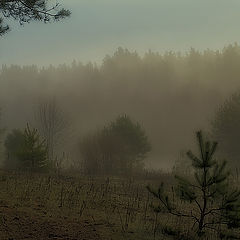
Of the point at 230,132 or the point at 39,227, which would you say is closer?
the point at 39,227

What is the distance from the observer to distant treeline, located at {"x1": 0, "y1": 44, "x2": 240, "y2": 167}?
74.2m

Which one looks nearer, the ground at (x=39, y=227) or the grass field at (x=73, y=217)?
the ground at (x=39, y=227)

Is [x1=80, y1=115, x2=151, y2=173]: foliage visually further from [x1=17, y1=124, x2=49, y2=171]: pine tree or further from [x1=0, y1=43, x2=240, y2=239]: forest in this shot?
[x1=17, y1=124, x2=49, y2=171]: pine tree

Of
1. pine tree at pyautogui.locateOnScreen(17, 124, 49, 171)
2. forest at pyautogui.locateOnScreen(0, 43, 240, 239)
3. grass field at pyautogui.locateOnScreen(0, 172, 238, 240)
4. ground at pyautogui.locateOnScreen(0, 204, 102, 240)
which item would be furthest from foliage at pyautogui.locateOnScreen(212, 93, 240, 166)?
ground at pyautogui.locateOnScreen(0, 204, 102, 240)

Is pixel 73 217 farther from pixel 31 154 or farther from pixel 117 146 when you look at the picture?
pixel 117 146

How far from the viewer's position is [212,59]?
85.1 m

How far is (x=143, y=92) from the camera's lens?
87312 millimetres

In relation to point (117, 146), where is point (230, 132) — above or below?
above

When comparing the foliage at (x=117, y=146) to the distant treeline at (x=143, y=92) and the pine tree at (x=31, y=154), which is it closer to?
the pine tree at (x=31, y=154)

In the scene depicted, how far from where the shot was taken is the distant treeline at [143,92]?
74.2 metres

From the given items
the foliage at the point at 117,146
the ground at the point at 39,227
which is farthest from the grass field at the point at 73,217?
the foliage at the point at 117,146

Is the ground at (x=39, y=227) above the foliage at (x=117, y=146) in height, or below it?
below

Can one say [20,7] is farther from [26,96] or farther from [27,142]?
[26,96]

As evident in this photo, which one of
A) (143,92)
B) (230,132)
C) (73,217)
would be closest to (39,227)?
(73,217)
